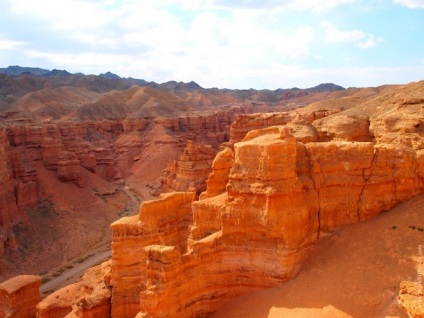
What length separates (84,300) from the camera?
27.2 metres

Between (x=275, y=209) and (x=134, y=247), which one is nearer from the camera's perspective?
(x=275, y=209)

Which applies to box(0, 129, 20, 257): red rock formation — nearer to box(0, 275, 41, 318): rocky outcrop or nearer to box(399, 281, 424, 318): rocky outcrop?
box(0, 275, 41, 318): rocky outcrop

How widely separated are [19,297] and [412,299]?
90.3ft

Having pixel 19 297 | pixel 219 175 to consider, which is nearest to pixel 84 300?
pixel 19 297

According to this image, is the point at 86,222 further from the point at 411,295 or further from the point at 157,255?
the point at 411,295

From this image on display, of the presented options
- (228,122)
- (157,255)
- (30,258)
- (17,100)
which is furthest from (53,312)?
(17,100)

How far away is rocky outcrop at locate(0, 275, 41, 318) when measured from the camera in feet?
106

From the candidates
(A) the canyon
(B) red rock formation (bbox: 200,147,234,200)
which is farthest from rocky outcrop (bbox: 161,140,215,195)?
(B) red rock formation (bbox: 200,147,234,200)

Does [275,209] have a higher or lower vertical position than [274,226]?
higher

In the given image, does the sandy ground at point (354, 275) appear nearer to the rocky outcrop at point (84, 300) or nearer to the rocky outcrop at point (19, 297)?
the rocky outcrop at point (84, 300)

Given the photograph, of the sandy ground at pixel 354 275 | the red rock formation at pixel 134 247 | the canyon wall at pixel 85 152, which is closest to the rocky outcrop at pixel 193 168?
the canyon wall at pixel 85 152

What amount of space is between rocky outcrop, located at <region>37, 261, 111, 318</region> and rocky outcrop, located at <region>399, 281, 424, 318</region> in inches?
701

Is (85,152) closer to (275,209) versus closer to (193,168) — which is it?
(193,168)

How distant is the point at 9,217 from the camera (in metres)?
52.6
